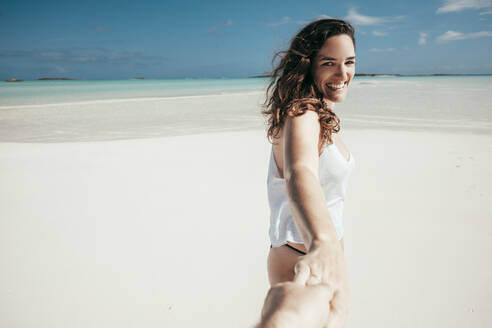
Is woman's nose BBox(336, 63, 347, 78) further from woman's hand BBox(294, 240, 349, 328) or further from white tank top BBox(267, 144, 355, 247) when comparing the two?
woman's hand BBox(294, 240, 349, 328)

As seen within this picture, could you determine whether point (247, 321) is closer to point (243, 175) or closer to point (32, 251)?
point (32, 251)

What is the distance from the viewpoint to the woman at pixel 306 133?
43.4 inches

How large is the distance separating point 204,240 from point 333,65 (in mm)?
2600

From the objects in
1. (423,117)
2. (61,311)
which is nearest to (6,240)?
(61,311)

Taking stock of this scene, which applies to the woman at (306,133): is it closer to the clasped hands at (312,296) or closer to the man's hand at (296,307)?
the clasped hands at (312,296)

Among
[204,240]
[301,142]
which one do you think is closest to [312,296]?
[301,142]

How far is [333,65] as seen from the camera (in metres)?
1.44

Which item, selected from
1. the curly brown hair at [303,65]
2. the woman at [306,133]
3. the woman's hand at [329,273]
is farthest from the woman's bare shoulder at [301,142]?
the woman's hand at [329,273]

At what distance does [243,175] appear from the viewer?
522cm

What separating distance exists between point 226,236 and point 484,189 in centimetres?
403

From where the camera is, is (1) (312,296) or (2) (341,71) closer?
(1) (312,296)

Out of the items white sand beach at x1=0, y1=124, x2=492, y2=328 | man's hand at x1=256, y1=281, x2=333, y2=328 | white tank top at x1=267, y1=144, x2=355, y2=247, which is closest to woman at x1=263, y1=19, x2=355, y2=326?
white tank top at x1=267, y1=144, x2=355, y2=247

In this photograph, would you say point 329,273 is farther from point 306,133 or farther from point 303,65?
point 303,65

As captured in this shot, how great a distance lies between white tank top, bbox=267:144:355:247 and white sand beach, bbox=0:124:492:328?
1304 mm
